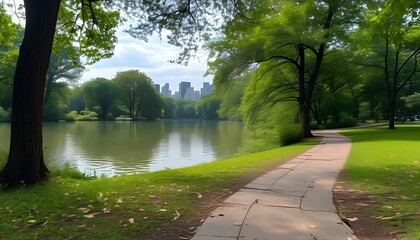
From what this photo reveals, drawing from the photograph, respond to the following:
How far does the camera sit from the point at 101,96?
98.9m

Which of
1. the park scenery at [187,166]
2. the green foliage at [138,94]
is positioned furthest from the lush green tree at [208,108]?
the park scenery at [187,166]

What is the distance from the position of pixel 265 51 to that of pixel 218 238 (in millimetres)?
20313

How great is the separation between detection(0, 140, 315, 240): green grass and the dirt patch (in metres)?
1.94

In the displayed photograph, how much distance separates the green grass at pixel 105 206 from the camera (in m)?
4.45

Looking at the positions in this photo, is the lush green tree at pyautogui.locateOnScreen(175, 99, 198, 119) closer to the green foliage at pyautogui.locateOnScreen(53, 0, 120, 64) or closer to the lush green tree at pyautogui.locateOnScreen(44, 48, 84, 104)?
the lush green tree at pyautogui.locateOnScreen(44, 48, 84, 104)

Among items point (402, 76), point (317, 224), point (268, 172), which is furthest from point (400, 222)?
point (402, 76)

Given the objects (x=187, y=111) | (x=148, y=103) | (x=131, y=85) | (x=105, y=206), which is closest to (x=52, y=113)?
(x=131, y=85)

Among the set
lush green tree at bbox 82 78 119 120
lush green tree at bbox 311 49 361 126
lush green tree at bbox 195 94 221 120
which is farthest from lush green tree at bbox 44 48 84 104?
lush green tree at bbox 195 94 221 120

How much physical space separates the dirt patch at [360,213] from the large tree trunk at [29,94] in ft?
19.1

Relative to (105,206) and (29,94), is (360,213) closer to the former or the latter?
(105,206)

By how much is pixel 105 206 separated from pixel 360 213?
3744 millimetres

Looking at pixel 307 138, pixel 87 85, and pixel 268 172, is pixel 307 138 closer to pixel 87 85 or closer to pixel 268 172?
pixel 268 172

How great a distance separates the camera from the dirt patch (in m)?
4.34

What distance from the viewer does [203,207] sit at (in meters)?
Result: 5.46
